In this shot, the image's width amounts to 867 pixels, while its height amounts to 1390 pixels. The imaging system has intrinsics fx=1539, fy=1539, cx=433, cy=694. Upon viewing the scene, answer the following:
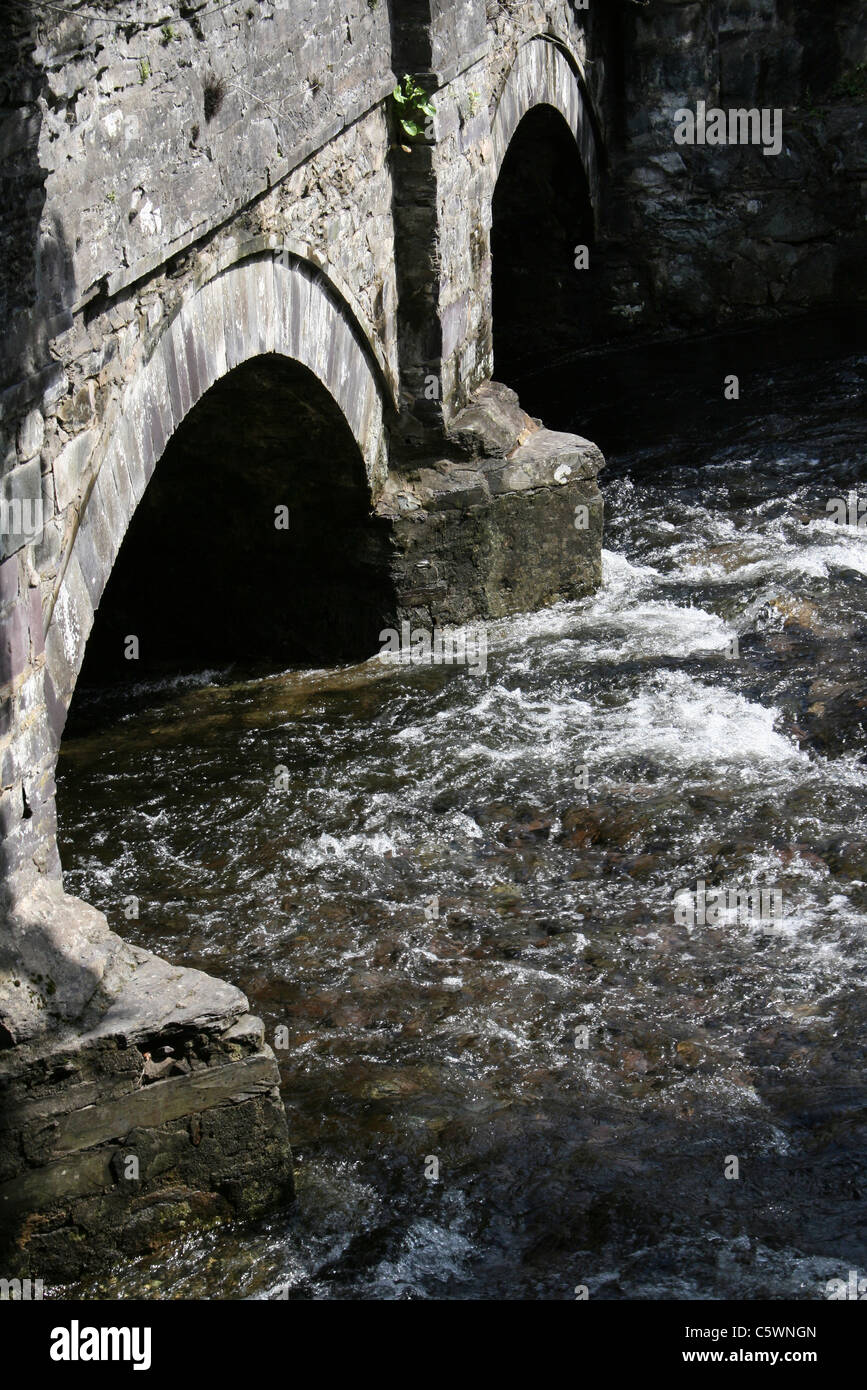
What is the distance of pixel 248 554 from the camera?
7.07 meters

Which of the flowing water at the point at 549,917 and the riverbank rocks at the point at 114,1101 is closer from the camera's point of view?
the riverbank rocks at the point at 114,1101

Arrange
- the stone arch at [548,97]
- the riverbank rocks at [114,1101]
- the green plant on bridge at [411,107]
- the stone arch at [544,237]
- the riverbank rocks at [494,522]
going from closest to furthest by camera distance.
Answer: the riverbank rocks at [114,1101], the green plant on bridge at [411,107], the riverbank rocks at [494,522], the stone arch at [548,97], the stone arch at [544,237]

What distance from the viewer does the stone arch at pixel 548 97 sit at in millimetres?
8133

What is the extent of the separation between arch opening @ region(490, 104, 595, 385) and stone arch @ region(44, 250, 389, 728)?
513 centimetres

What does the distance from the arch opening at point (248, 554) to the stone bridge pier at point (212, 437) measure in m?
0.02

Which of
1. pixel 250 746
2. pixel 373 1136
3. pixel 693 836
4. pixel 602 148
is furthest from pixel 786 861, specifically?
pixel 602 148

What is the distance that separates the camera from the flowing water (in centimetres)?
364

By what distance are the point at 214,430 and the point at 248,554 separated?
788 millimetres

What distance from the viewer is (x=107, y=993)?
351cm

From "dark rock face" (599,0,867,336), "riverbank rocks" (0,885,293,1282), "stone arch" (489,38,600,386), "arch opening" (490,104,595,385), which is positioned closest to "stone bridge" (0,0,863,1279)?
"riverbank rocks" (0,885,293,1282)

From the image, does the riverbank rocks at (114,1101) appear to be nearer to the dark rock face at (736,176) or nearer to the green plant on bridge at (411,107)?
the green plant on bridge at (411,107)

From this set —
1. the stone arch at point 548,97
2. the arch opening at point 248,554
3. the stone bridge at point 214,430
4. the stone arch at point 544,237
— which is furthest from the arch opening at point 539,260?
the arch opening at point 248,554

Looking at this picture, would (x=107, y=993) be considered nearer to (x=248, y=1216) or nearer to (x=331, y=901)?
(x=248, y=1216)

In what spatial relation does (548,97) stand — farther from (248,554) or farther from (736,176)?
(248,554)
